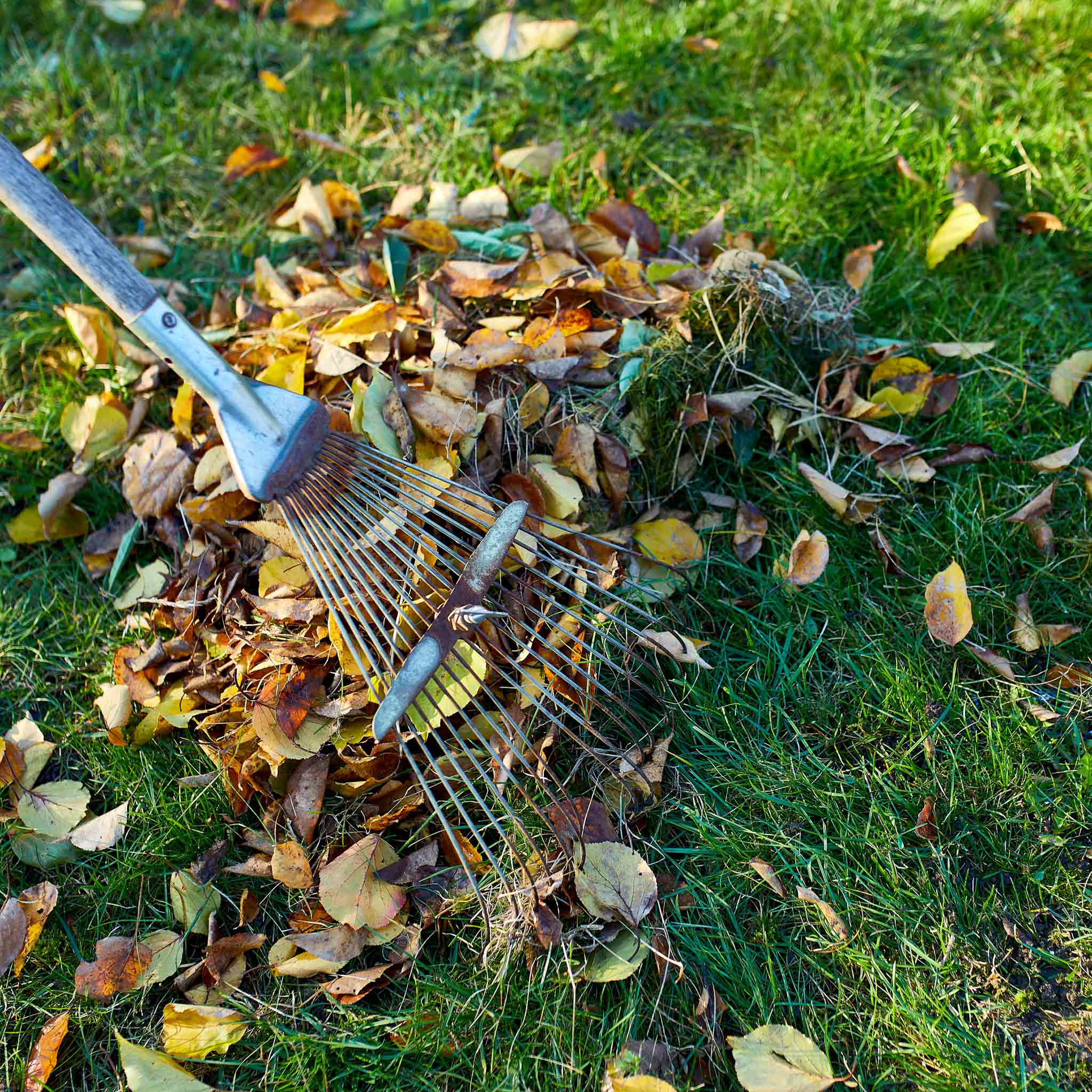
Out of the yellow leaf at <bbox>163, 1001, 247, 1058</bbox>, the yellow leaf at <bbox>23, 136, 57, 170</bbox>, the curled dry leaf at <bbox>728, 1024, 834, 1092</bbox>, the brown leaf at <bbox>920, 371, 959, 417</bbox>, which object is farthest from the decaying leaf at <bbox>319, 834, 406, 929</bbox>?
the yellow leaf at <bbox>23, 136, 57, 170</bbox>

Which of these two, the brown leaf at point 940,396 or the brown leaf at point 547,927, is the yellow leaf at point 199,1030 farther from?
the brown leaf at point 940,396

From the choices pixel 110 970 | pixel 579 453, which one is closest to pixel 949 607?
pixel 579 453

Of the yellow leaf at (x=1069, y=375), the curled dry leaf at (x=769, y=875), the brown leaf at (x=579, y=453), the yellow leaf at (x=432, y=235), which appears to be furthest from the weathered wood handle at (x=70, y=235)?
Result: the yellow leaf at (x=1069, y=375)

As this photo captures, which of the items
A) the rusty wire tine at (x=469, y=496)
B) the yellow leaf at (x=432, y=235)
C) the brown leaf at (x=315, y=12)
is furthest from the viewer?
the brown leaf at (x=315, y=12)

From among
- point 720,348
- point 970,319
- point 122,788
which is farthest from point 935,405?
point 122,788

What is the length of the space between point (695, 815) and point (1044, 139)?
218 centimetres

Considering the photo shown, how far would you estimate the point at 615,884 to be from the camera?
168cm

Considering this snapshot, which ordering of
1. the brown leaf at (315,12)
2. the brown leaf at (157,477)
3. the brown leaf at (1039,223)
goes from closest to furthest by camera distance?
the brown leaf at (157,477) → the brown leaf at (1039,223) → the brown leaf at (315,12)

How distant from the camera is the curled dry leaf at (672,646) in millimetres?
1864

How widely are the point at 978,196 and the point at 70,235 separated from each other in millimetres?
2233

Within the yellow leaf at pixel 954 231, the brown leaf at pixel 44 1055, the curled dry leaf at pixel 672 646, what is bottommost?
the curled dry leaf at pixel 672 646

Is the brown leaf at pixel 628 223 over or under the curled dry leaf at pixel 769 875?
over

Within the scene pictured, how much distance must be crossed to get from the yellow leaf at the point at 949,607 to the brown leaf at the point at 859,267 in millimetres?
854

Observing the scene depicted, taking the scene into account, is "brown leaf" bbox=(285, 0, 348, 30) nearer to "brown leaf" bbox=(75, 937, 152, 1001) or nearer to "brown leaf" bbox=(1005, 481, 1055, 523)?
"brown leaf" bbox=(1005, 481, 1055, 523)
